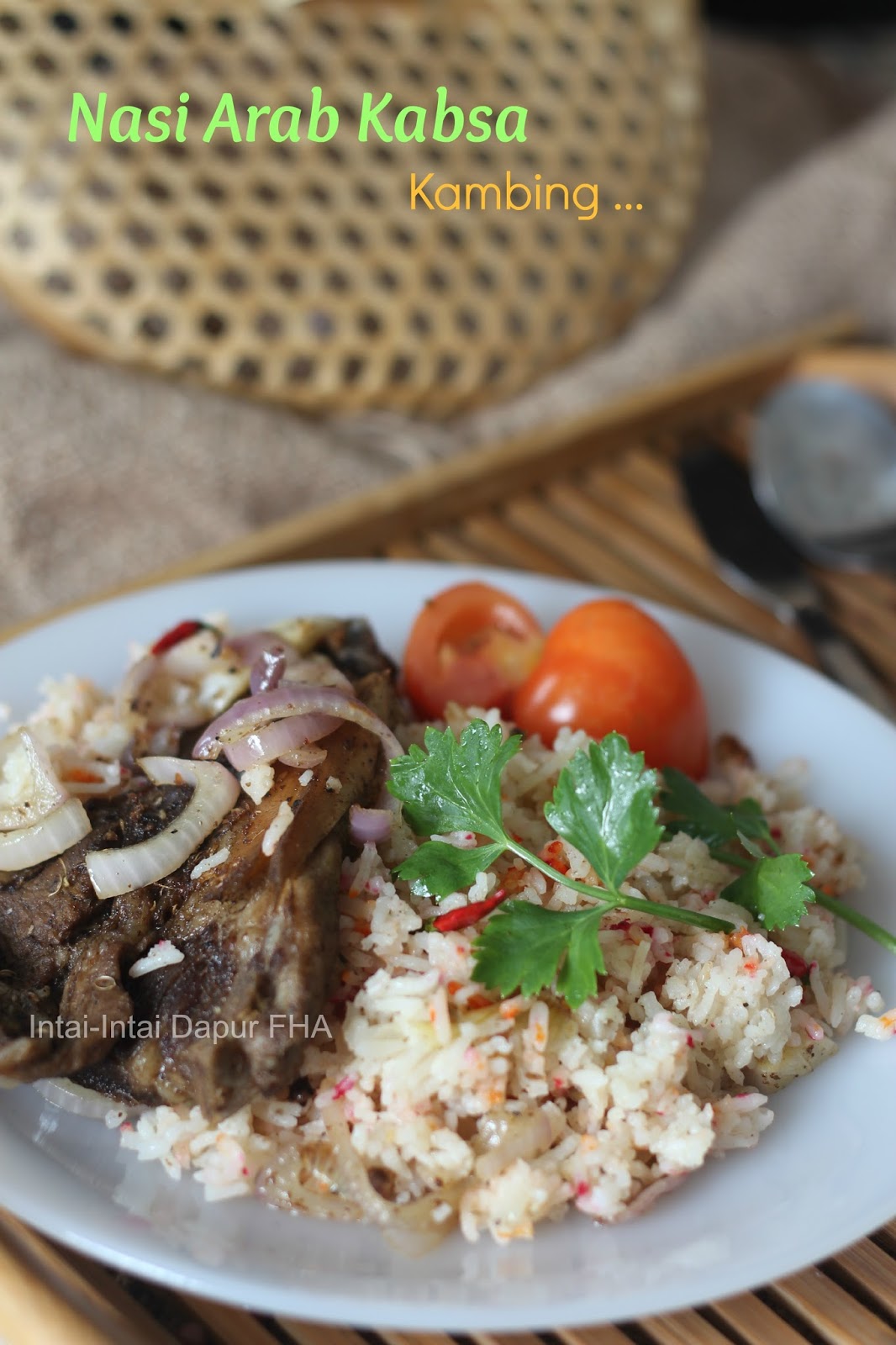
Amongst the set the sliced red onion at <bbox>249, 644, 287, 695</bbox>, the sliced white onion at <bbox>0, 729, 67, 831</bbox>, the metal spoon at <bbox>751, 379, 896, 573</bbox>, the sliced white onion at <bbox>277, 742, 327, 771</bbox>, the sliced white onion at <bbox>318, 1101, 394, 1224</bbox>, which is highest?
the metal spoon at <bbox>751, 379, 896, 573</bbox>

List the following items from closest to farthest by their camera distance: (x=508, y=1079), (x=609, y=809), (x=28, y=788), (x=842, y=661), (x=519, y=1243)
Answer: (x=519, y=1243)
(x=508, y=1079)
(x=609, y=809)
(x=28, y=788)
(x=842, y=661)

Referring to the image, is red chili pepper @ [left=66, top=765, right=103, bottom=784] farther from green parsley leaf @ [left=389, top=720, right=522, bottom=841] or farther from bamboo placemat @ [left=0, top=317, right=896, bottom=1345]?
bamboo placemat @ [left=0, top=317, right=896, bottom=1345]

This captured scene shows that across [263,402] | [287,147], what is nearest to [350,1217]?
[263,402]

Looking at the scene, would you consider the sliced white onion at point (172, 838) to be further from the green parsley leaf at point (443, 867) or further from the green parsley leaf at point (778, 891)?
the green parsley leaf at point (778, 891)

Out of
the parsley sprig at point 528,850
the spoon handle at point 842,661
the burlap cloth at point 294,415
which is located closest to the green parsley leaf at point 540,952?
the parsley sprig at point 528,850

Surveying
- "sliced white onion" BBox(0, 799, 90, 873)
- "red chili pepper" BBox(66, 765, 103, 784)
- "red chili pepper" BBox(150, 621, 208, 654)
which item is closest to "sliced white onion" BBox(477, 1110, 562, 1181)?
"sliced white onion" BBox(0, 799, 90, 873)

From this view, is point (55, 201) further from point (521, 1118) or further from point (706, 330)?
point (521, 1118)

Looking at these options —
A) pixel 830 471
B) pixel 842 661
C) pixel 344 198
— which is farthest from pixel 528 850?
pixel 344 198

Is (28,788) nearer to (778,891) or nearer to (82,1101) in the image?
(82,1101)
